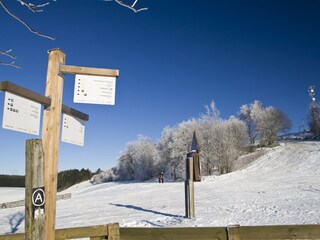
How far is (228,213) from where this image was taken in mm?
12367

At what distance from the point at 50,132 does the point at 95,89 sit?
71 cm

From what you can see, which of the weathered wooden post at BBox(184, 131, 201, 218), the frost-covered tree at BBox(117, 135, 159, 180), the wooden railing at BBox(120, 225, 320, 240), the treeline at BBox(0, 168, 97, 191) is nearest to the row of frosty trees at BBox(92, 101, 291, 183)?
the frost-covered tree at BBox(117, 135, 159, 180)

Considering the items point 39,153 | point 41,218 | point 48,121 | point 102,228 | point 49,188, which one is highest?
point 48,121

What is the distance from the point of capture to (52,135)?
3.42m

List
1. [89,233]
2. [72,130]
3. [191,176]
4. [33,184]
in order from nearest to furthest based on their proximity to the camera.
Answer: [33,184]
[72,130]
[89,233]
[191,176]

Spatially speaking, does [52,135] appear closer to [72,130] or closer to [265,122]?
[72,130]

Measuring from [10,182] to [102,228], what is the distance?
370 feet

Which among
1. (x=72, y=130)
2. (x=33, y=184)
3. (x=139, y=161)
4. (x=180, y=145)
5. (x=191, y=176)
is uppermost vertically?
(x=180, y=145)

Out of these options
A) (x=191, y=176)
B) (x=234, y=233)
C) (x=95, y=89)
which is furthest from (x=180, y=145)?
(x=95, y=89)

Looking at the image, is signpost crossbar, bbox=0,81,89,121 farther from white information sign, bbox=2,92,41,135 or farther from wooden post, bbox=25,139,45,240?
wooden post, bbox=25,139,45,240

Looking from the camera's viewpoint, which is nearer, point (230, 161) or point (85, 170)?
point (230, 161)

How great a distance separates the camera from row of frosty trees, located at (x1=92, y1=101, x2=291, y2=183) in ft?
148

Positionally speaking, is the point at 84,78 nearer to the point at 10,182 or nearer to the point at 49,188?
the point at 49,188

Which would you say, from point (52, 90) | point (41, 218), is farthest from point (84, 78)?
point (41, 218)
